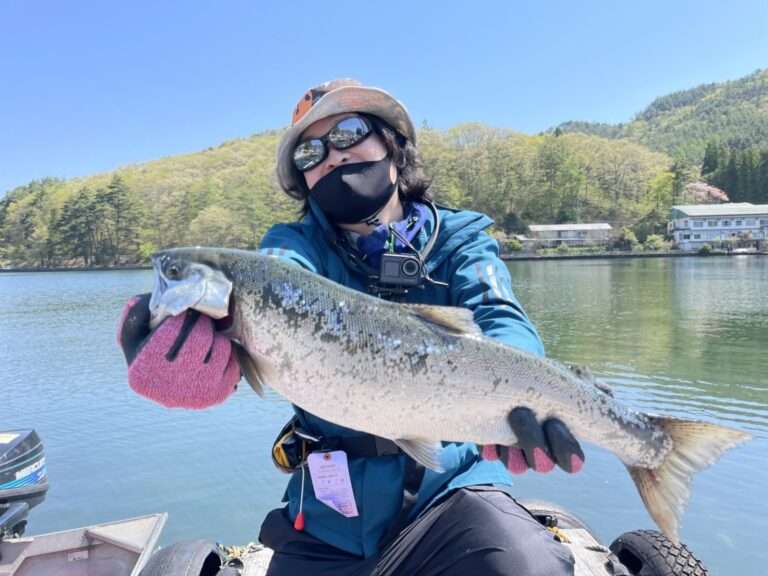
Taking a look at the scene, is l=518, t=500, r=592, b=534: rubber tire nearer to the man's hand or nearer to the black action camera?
the man's hand

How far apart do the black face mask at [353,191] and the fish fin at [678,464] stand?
79.2 inches

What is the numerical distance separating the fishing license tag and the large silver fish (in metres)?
0.39

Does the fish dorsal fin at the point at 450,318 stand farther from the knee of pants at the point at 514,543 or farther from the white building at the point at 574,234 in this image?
the white building at the point at 574,234

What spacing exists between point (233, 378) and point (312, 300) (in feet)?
1.73

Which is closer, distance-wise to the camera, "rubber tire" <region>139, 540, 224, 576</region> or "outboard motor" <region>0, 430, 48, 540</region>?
"rubber tire" <region>139, 540, 224, 576</region>

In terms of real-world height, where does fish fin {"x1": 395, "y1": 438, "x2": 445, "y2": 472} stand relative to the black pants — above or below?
Result: above

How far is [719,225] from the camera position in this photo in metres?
105

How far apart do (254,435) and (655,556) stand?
1021 cm

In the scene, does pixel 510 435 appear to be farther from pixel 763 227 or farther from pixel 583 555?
pixel 763 227

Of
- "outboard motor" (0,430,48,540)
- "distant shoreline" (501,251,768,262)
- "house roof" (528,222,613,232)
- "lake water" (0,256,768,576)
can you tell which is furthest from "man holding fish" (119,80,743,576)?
"house roof" (528,222,613,232)

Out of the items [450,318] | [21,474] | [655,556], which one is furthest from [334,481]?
[21,474]

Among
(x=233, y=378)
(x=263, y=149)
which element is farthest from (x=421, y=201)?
(x=263, y=149)

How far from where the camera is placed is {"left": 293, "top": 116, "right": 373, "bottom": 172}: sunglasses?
369 centimetres

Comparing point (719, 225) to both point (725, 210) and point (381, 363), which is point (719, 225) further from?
point (381, 363)
